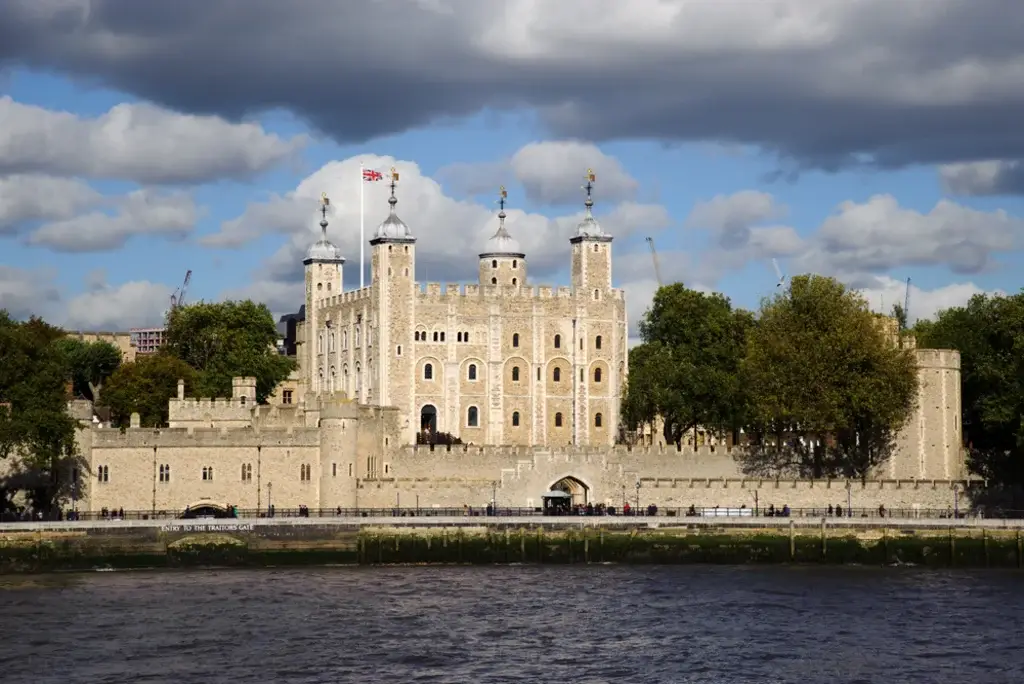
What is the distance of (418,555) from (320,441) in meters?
9.18

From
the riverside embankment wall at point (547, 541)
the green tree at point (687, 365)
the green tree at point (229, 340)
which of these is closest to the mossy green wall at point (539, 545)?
the riverside embankment wall at point (547, 541)

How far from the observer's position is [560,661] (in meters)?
57.4

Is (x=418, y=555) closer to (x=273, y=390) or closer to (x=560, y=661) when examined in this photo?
(x=560, y=661)

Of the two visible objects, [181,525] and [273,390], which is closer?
[181,525]

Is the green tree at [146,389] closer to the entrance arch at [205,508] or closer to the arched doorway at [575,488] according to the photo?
the entrance arch at [205,508]

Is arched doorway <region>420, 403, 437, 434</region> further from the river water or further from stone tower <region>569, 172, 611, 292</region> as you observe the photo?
the river water

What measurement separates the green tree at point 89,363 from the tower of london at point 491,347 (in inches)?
757

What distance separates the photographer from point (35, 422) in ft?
265

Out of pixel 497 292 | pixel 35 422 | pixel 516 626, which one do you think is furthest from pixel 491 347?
pixel 516 626

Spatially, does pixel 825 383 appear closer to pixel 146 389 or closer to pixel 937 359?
pixel 937 359

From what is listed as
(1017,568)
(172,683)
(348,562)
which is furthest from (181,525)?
(1017,568)

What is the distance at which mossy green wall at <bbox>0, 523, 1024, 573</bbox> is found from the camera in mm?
77875

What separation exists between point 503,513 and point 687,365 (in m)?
24.1

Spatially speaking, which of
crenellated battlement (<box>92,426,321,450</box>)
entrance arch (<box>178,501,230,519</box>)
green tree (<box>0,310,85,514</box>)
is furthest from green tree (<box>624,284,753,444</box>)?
green tree (<box>0,310,85,514</box>)
